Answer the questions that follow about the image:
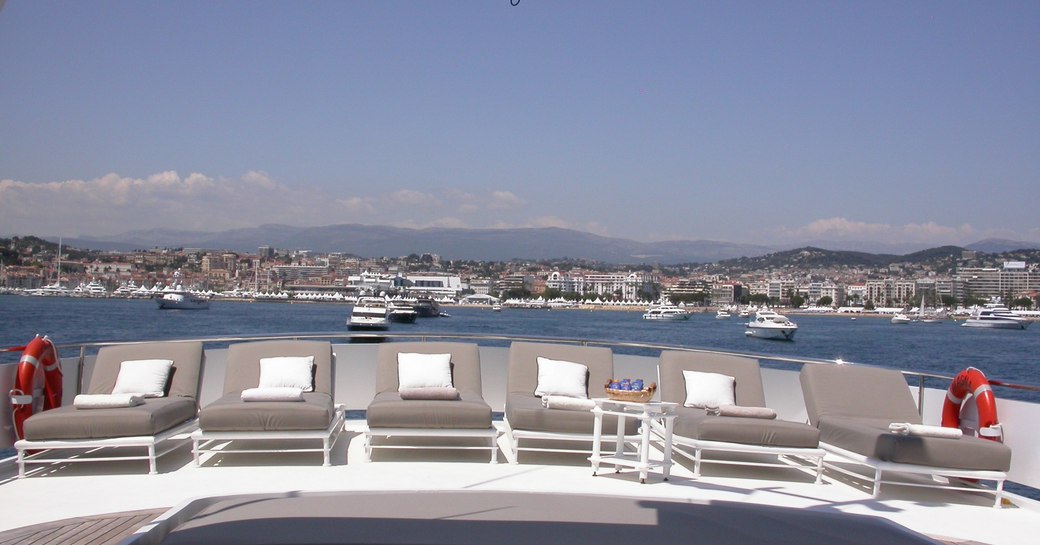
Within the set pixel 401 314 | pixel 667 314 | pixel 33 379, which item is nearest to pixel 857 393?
pixel 33 379

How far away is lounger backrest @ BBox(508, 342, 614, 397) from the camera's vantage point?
243 inches

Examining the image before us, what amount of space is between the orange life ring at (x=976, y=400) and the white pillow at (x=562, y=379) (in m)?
2.45

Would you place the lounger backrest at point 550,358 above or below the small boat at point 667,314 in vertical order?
above

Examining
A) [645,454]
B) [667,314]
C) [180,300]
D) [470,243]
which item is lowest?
[667,314]

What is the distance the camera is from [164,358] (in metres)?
5.77

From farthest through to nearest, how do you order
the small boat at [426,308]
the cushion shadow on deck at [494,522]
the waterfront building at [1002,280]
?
the waterfront building at [1002,280]
the small boat at [426,308]
the cushion shadow on deck at [494,522]

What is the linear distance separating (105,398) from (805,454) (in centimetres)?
432

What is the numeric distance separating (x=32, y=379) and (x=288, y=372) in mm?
1578

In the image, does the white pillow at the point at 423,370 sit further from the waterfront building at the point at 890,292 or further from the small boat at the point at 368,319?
the waterfront building at the point at 890,292

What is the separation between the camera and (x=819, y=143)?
3912 centimetres

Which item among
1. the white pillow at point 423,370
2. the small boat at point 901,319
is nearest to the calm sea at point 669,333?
the small boat at point 901,319

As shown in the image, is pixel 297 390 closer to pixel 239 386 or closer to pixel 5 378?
pixel 239 386

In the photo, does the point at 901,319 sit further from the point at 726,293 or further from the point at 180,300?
the point at 180,300

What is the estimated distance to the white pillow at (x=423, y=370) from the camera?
5945 millimetres
